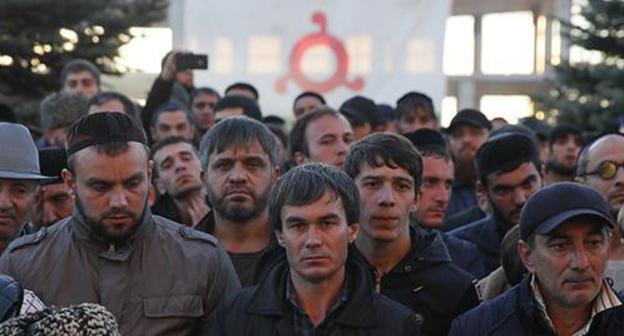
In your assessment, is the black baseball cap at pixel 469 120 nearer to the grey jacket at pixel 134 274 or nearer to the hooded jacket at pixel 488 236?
the hooded jacket at pixel 488 236

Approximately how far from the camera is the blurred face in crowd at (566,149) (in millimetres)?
10602

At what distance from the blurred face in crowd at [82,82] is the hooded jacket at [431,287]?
18.9ft

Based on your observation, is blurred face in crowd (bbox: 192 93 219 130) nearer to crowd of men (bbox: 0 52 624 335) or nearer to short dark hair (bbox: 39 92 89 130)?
short dark hair (bbox: 39 92 89 130)

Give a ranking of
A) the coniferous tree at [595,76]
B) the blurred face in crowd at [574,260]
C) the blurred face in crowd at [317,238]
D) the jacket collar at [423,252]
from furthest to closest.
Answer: the coniferous tree at [595,76] < the jacket collar at [423,252] < the blurred face in crowd at [317,238] < the blurred face in crowd at [574,260]

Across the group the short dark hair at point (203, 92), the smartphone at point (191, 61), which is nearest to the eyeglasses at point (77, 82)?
the short dark hair at point (203, 92)

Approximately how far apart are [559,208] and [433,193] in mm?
2769

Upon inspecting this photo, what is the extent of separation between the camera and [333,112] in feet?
26.8

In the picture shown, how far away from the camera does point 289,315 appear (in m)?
4.98

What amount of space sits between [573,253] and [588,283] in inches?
4.6

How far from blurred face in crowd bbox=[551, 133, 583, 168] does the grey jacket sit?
5.80 metres

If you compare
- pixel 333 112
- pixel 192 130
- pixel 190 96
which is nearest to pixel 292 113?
pixel 190 96

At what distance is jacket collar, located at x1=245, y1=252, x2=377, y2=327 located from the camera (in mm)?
4906

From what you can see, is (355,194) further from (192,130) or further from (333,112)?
(192,130)

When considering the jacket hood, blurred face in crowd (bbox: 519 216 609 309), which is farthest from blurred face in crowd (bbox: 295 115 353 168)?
blurred face in crowd (bbox: 519 216 609 309)
